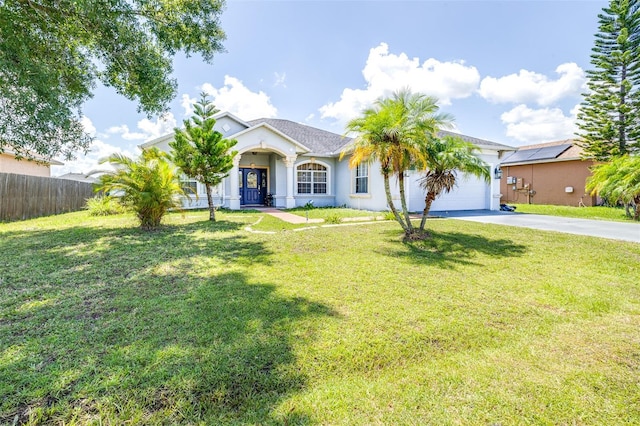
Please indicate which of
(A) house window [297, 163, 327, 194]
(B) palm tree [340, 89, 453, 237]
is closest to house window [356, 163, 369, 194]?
(A) house window [297, 163, 327, 194]

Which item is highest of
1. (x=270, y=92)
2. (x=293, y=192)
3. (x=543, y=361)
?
(x=270, y=92)

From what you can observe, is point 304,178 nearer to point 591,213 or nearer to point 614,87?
point 591,213

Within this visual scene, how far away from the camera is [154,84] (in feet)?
28.6

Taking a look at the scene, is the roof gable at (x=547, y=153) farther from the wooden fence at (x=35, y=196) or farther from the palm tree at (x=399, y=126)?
the wooden fence at (x=35, y=196)

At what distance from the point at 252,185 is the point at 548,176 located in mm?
20889

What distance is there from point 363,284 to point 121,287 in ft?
12.3

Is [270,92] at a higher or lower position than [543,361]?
higher

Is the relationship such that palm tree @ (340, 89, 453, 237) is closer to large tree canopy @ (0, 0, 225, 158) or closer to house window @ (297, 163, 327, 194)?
large tree canopy @ (0, 0, 225, 158)

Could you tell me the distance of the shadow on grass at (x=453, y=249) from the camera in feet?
21.6

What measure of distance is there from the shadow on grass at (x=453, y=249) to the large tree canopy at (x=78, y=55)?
8.34m

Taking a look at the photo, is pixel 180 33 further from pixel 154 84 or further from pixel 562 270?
pixel 562 270

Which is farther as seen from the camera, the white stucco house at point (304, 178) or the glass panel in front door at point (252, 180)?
the glass panel in front door at point (252, 180)

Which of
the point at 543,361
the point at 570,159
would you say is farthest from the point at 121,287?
the point at 570,159

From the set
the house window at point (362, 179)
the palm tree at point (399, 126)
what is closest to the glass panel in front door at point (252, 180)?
the house window at point (362, 179)
